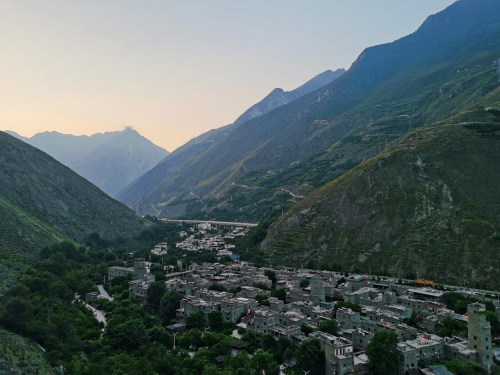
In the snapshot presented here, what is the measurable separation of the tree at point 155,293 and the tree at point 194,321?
29.1 feet

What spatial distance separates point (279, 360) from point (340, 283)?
2393 cm

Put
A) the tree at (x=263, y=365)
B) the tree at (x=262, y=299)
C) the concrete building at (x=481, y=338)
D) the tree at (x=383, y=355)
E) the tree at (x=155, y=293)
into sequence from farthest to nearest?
the tree at (x=155, y=293) < the tree at (x=262, y=299) < the concrete building at (x=481, y=338) < the tree at (x=263, y=365) < the tree at (x=383, y=355)

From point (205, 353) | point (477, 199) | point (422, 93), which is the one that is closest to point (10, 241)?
point (205, 353)

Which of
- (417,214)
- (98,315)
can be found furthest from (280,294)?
(417,214)

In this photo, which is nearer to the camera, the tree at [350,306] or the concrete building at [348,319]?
the concrete building at [348,319]

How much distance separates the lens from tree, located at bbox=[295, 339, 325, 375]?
32.6 m

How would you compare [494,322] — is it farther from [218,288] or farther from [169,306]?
[169,306]

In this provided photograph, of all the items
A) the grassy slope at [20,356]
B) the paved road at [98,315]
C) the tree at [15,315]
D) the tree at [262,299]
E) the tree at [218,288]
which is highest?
the tree at [15,315]

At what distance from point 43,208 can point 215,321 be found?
69.3 metres

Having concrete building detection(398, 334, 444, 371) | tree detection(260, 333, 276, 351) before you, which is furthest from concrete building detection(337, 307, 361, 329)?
→ tree detection(260, 333, 276, 351)

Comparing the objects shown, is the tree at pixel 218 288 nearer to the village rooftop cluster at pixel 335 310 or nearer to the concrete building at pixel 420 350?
the village rooftop cluster at pixel 335 310

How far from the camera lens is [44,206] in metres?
95.6

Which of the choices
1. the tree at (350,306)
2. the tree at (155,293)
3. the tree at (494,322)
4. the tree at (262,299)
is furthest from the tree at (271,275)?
the tree at (494,322)

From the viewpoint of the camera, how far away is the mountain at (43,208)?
68.6 m
